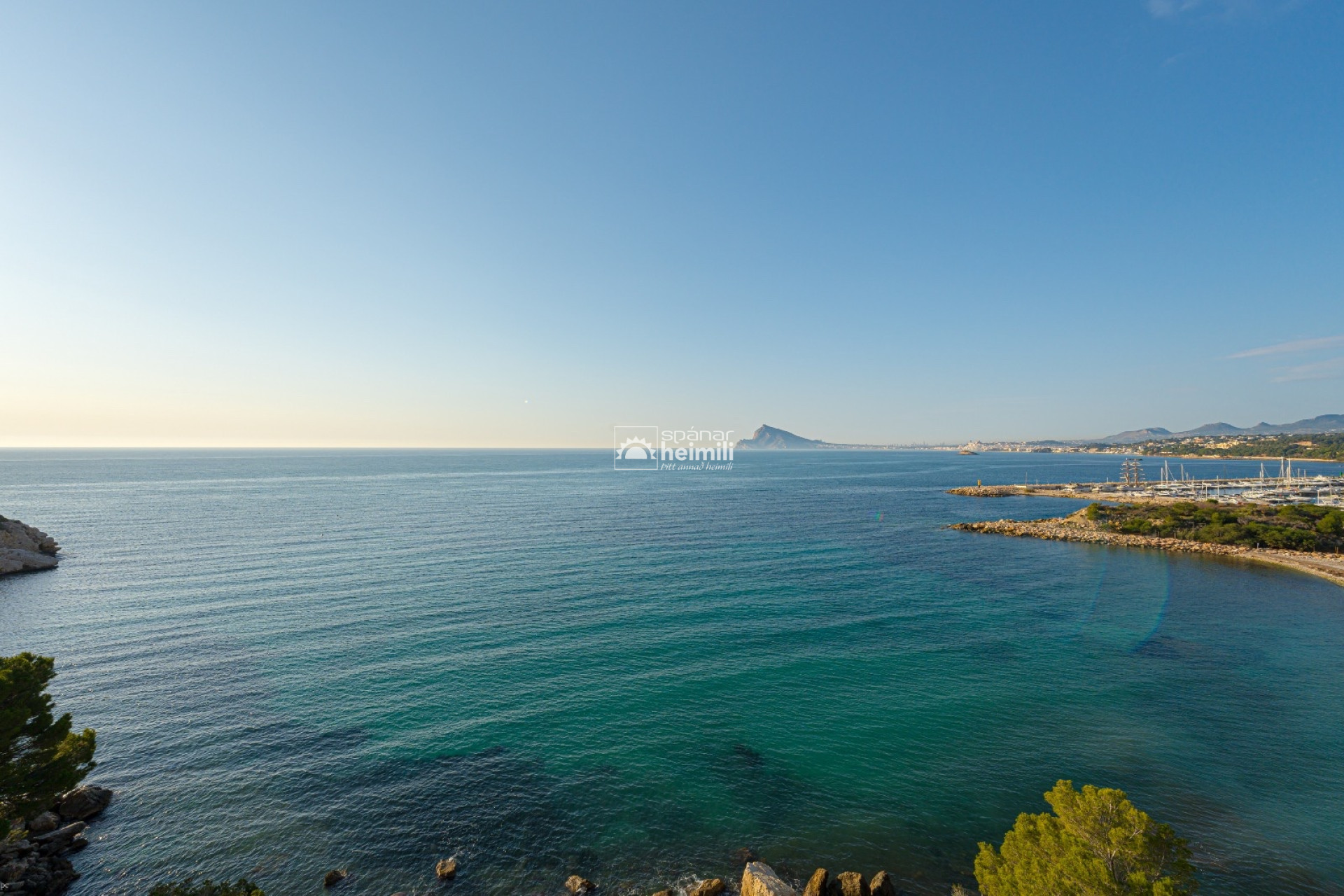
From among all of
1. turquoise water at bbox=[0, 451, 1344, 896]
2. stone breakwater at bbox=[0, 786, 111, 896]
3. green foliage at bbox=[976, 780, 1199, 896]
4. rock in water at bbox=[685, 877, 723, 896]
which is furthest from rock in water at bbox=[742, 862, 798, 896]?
stone breakwater at bbox=[0, 786, 111, 896]

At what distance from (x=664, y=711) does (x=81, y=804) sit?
27.3 meters

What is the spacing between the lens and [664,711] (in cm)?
3166

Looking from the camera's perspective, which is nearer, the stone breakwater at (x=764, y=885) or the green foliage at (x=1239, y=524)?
the stone breakwater at (x=764, y=885)

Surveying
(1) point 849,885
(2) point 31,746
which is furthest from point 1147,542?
(2) point 31,746

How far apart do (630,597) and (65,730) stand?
38.1 m

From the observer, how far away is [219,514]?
104312 millimetres

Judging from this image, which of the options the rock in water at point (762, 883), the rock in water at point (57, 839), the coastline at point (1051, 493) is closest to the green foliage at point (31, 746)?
the rock in water at point (57, 839)

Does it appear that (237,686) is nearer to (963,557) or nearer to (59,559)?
(59,559)

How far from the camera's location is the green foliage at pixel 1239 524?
73438mm

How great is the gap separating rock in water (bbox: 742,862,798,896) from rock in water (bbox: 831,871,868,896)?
153cm

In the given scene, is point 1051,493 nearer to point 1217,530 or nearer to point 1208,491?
point 1208,491

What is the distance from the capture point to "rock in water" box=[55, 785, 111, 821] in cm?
2256

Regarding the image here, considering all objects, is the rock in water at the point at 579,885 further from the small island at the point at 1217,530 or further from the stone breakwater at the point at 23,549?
the small island at the point at 1217,530

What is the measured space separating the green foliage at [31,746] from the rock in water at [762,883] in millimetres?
23800
